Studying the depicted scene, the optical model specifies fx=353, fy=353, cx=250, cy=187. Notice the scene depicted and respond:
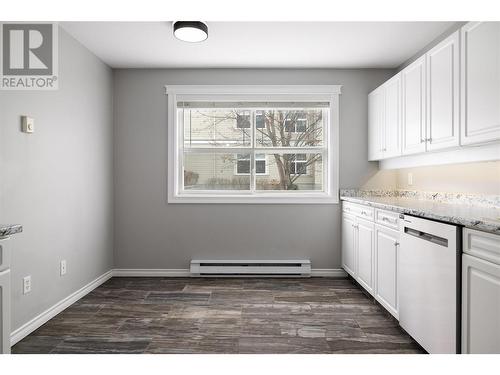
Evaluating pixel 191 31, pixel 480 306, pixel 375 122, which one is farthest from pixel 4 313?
pixel 375 122

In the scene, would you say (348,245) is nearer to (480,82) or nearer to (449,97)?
(449,97)

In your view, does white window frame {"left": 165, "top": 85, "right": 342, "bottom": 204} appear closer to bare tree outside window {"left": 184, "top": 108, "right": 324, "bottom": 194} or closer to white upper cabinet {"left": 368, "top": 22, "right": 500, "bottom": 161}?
bare tree outside window {"left": 184, "top": 108, "right": 324, "bottom": 194}

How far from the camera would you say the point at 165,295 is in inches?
133

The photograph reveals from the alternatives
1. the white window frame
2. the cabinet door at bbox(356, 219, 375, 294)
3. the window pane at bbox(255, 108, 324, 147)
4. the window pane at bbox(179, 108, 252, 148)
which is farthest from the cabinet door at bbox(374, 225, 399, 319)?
the window pane at bbox(179, 108, 252, 148)

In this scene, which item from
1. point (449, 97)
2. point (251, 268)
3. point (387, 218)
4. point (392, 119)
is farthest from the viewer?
point (251, 268)

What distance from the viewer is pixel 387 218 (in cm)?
270

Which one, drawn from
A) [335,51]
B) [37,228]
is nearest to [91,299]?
[37,228]

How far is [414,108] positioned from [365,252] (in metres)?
1.32

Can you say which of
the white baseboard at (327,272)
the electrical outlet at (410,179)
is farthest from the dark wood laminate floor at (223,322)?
the electrical outlet at (410,179)

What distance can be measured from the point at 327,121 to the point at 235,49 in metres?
1.39

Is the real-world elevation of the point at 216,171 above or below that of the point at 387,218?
above

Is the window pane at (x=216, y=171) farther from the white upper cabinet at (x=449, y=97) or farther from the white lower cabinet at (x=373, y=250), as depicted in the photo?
the white upper cabinet at (x=449, y=97)

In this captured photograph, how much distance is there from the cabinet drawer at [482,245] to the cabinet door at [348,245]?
6.06ft

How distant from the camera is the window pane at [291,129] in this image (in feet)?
13.8
